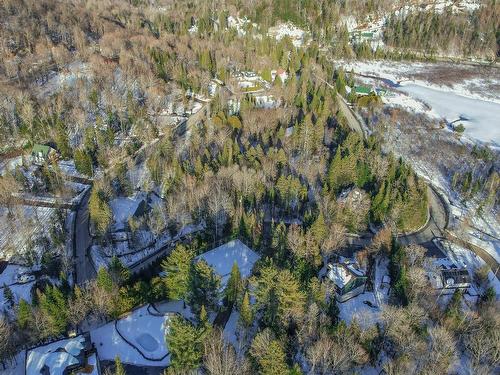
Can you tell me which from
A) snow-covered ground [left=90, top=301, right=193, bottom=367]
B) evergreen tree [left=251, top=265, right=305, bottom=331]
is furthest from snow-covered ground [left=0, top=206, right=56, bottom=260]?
evergreen tree [left=251, top=265, right=305, bottom=331]

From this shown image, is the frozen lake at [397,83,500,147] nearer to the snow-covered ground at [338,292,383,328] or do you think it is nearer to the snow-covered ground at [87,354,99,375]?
the snow-covered ground at [338,292,383,328]

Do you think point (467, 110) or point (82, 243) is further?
point (467, 110)

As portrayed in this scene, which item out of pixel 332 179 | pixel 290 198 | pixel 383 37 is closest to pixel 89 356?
pixel 290 198

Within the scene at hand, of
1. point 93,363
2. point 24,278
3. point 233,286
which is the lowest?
point 24,278

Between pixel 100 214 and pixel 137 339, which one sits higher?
pixel 100 214

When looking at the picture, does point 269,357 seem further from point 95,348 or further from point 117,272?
point 117,272

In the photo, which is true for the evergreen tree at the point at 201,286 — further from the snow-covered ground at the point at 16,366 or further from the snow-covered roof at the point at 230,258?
the snow-covered ground at the point at 16,366

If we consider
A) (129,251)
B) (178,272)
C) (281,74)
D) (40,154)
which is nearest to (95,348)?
(178,272)

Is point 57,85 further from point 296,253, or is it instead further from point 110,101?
point 296,253
